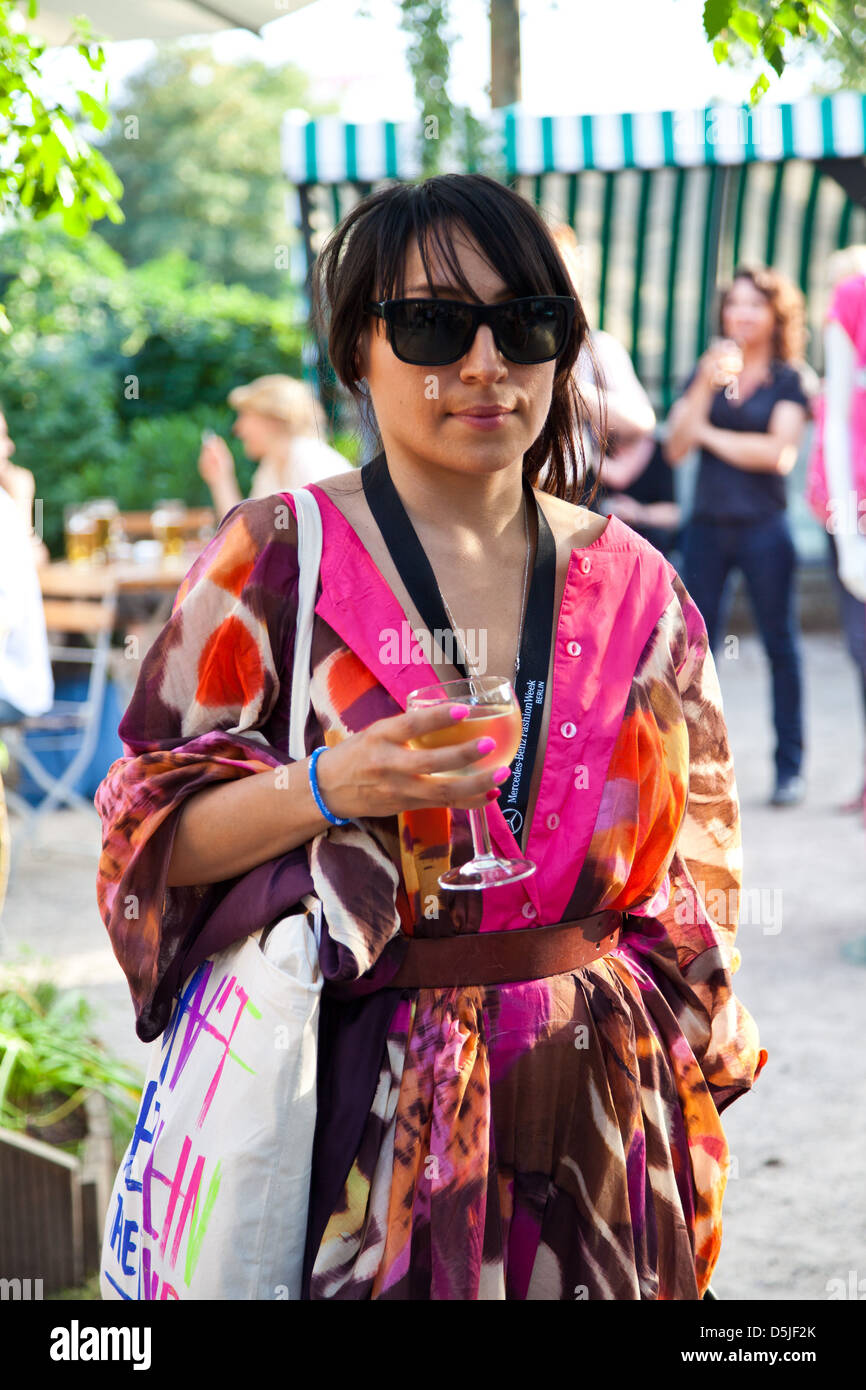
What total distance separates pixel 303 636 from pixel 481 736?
0.95 ft

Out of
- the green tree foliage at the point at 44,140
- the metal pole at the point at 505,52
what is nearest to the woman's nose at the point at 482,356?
the green tree foliage at the point at 44,140

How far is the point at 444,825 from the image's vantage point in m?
1.61

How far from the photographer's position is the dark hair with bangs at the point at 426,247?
1.64 metres

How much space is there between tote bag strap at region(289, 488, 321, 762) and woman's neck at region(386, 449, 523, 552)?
0.14m

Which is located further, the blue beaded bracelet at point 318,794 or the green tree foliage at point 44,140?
the green tree foliage at point 44,140

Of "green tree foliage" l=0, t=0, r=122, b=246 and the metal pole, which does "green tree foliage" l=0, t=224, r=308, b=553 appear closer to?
the metal pole

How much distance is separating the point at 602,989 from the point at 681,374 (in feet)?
36.2

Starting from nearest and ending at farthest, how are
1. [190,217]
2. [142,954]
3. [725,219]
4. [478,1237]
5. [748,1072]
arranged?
[478,1237] < [142,954] < [748,1072] < [725,219] < [190,217]

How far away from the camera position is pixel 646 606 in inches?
69.4

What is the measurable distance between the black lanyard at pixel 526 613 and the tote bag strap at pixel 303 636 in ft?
0.32

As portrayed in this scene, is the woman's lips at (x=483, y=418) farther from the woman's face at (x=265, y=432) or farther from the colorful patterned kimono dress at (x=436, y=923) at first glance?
the woman's face at (x=265, y=432)

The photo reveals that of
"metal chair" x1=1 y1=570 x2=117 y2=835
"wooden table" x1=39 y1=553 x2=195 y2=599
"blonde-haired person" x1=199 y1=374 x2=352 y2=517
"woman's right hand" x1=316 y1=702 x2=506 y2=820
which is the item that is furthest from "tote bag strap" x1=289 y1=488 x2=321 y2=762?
"wooden table" x1=39 y1=553 x2=195 y2=599
